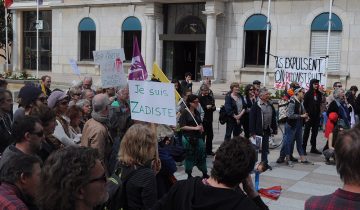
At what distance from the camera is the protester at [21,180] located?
9.04 feet

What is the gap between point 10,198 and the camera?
267 cm

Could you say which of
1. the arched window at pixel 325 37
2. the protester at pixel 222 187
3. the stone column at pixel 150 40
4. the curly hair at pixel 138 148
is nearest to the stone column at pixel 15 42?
the stone column at pixel 150 40

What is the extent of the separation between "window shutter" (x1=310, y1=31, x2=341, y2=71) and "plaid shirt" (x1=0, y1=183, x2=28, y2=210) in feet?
69.3

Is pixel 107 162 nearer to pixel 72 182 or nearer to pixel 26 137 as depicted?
pixel 26 137

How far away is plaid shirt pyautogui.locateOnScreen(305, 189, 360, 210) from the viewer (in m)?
2.21

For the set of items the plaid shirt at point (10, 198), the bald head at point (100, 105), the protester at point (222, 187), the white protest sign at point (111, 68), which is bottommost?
the plaid shirt at point (10, 198)

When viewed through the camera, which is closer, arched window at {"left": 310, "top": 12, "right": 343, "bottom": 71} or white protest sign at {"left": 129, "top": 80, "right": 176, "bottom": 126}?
white protest sign at {"left": 129, "top": 80, "right": 176, "bottom": 126}

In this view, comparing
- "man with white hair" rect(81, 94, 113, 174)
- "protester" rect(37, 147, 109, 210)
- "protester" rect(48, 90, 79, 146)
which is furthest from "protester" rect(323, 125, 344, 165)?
"protester" rect(37, 147, 109, 210)

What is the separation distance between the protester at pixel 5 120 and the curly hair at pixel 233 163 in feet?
10.1

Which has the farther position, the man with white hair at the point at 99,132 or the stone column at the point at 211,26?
the stone column at the point at 211,26

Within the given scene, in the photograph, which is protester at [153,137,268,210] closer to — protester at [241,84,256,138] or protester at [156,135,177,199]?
protester at [156,135,177,199]

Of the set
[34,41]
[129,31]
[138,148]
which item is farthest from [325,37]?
[34,41]

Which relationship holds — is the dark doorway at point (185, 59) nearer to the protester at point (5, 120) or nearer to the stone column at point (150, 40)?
the stone column at point (150, 40)

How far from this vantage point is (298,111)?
970 cm
